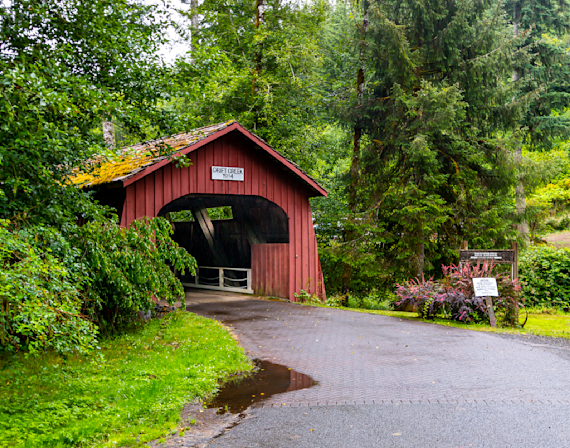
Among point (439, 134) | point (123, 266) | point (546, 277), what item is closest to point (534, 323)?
point (546, 277)

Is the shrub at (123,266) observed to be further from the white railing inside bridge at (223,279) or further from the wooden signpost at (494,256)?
the white railing inside bridge at (223,279)

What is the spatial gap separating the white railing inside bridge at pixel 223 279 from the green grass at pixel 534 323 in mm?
2918

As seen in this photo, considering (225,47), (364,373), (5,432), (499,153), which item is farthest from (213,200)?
(5,432)

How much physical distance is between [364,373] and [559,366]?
9.60 feet

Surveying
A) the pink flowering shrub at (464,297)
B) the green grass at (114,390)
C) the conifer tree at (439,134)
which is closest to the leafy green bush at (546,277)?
the conifer tree at (439,134)

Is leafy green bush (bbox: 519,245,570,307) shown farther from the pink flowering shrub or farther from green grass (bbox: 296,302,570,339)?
the pink flowering shrub

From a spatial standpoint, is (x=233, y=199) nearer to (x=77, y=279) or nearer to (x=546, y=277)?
(x=546, y=277)

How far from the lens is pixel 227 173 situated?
13.4 m

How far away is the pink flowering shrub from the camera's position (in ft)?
37.5

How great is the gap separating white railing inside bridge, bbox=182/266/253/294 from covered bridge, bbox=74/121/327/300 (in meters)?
0.04

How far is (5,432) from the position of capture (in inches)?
182

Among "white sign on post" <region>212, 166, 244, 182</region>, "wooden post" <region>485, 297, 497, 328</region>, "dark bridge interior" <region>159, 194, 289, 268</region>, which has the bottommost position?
"wooden post" <region>485, 297, 497, 328</region>

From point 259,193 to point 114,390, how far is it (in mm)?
8705

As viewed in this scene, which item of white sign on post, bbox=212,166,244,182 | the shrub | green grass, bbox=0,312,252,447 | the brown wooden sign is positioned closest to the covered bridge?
white sign on post, bbox=212,166,244,182
